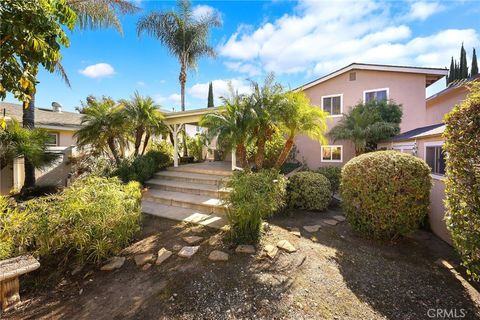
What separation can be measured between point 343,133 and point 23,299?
12.3 m

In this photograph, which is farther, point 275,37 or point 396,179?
point 275,37

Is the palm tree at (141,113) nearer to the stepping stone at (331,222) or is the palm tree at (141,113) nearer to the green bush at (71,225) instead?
the green bush at (71,225)

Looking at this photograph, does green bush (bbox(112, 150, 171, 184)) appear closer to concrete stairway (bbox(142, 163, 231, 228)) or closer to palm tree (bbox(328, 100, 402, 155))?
concrete stairway (bbox(142, 163, 231, 228))

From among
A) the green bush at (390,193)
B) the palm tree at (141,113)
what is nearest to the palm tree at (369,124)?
the green bush at (390,193)

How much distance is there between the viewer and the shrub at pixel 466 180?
312 cm

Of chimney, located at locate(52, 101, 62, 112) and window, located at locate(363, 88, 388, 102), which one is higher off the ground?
chimney, located at locate(52, 101, 62, 112)

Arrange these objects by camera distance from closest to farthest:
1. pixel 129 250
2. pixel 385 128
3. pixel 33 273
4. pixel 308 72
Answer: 1. pixel 33 273
2. pixel 129 250
3. pixel 385 128
4. pixel 308 72

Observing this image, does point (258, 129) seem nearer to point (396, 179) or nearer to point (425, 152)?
point (396, 179)

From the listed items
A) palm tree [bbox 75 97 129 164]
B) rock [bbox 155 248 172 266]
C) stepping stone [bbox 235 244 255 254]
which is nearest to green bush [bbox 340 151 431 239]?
stepping stone [bbox 235 244 255 254]

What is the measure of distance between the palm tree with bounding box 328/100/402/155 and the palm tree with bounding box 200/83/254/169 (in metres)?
6.79

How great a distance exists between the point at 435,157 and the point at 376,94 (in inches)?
276

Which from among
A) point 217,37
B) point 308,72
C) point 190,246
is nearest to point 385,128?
point 308,72

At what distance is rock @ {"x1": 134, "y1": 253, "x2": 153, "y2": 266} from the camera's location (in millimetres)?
4010

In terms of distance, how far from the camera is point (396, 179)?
15.3 feet
